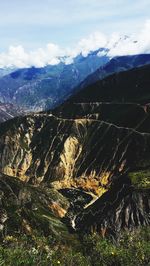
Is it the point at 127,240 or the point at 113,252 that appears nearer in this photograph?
the point at 113,252

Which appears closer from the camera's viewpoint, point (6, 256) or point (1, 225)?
point (6, 256)

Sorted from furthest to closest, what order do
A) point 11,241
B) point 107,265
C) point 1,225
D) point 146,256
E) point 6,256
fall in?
1. point 1,225
2. point 11,241
3. point 107,265
4. point 146,256
5. point 6,256

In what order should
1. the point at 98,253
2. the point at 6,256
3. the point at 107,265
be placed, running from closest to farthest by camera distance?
1. the point at 6,256
2. the point at 107,265
3. the point at 98,253

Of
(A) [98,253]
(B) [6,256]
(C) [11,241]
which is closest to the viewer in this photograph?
(B) [6,256]

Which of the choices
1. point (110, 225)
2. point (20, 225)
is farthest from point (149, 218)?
point (20, 225)

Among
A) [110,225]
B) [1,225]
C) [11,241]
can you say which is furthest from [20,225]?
[11,241]

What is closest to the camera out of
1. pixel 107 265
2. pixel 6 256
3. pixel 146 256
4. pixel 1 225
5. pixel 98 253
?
pixel 6 256

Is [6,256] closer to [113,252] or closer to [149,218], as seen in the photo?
[113,252]

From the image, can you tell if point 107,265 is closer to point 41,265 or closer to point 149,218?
point 41,265

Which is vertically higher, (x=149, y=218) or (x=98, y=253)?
(x=149, y=218)
